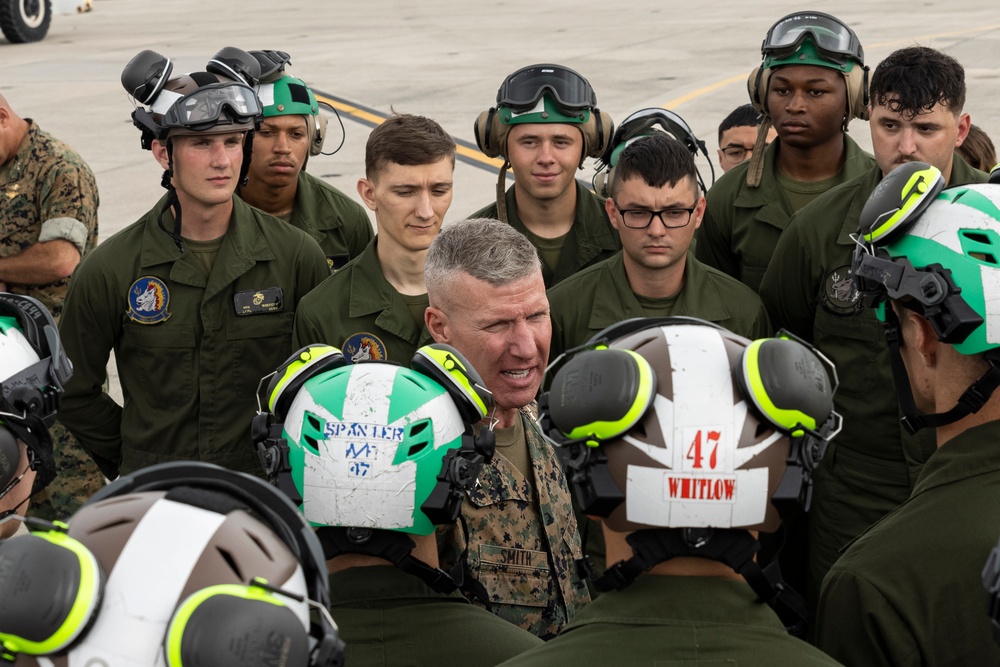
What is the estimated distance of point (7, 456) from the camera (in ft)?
10.1

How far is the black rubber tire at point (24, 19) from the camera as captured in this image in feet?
82.1

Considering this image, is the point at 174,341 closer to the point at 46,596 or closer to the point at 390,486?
the point at 390,486

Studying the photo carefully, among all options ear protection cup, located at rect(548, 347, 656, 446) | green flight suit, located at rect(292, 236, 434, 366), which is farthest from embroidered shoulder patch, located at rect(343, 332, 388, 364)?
ear protection cup, located at rect(548, 347, 656, 446)

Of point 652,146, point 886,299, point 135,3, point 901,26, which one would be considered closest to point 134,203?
point 652,146

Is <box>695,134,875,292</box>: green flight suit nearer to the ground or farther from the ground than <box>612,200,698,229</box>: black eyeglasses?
nearer to the ground

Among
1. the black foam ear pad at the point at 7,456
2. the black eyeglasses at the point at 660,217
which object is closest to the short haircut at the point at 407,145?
the black eyeglasses at the point at 660,217

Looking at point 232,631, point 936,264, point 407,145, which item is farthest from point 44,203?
point 232,631

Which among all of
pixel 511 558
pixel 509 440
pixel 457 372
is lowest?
pixel 511 558

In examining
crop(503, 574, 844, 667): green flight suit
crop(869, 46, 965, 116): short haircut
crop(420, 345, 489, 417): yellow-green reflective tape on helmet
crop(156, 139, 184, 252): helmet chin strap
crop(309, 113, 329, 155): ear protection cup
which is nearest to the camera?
crop(503, 574, 844, 667): green flight suit

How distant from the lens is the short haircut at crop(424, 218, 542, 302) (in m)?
4.46

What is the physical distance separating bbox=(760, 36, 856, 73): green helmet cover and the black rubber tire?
22.6 metres

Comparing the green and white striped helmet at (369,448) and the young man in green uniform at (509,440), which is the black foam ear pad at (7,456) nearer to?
the green and white striped helmet at (369,448)

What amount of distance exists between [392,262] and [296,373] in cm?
226

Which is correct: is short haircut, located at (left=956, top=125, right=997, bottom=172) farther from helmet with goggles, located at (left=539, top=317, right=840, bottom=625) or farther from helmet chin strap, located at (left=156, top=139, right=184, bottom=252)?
helmet with goggles, located at (left=539, top=317, right=840, bottom=625)
